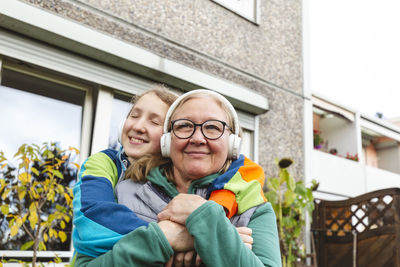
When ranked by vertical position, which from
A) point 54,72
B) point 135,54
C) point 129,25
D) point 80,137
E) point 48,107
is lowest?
point 80,137

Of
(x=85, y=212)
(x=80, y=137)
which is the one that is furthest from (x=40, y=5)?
(x=85, y=212)

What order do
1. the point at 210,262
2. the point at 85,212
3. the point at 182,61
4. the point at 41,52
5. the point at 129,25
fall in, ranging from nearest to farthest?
the point at 210,262
the point at 85,212
the point at 41,52
the point at 129,25
the point at 182,61

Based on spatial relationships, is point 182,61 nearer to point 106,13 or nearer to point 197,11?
point 197,11

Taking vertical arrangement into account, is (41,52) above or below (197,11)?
below

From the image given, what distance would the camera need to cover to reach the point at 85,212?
1.17m

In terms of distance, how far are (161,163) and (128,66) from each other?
2.39 meters

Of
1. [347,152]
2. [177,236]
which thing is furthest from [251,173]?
[347,152]

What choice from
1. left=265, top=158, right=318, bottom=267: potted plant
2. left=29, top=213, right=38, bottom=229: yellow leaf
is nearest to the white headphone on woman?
left=29, top=213, right=38, bottom=229: yellow leaf

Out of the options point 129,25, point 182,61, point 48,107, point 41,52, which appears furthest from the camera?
point 182,61

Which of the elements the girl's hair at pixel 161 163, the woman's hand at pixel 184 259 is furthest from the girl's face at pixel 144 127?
the woman's hand at pixel 184 259

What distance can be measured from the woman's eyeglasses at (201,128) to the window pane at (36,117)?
7.65 feet

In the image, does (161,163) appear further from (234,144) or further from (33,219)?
(33,219)

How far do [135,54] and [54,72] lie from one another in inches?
30.8

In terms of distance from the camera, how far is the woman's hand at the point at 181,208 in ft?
3.66
